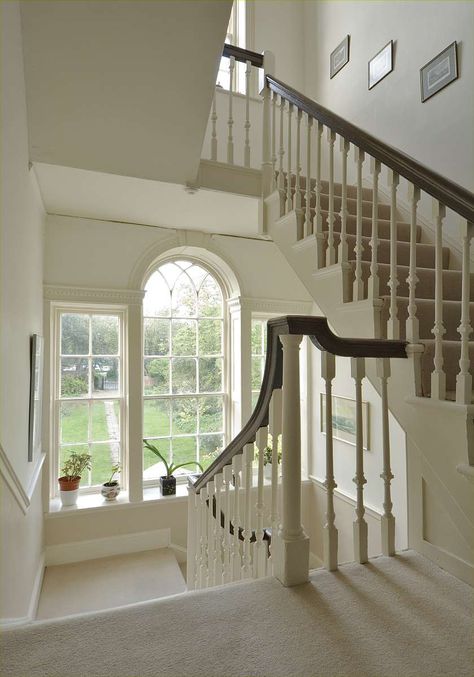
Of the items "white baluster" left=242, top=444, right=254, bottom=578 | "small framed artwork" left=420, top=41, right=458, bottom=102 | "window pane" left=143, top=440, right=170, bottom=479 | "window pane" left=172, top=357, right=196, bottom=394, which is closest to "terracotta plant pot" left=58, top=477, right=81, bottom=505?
"window pane" left=143, top=440, right=170, bottom=479

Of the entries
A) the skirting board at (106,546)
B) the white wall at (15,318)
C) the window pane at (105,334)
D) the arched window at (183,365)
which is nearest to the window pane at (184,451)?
the arched window at (183,365)

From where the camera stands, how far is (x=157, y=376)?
411cm

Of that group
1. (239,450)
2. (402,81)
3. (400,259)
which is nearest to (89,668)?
(239,450)

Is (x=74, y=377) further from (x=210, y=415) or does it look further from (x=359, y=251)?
(x=359, y=251)

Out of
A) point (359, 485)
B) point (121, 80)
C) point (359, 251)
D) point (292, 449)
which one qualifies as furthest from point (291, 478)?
point (121, 80)

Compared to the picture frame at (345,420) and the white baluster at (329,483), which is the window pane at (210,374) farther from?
the white baluster at (329,483)

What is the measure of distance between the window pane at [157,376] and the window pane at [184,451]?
1.73 ft

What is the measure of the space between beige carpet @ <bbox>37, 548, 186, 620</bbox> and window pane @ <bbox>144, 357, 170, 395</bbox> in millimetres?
1458

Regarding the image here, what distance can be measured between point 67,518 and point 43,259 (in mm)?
2203

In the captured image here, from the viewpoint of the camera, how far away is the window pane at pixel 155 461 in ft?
13.3

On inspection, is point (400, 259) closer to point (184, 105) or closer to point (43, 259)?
point (184, 105)

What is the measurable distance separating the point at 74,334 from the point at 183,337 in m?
1.05

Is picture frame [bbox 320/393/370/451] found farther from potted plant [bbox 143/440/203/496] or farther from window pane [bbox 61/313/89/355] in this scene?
window pane [bbox 61/313/89/355]

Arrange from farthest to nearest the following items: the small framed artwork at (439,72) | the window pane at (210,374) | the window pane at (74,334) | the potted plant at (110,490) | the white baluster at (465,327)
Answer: the window pane at (210,374) → the window pane at (74,334) → the potted plant at (110,490) → the small framed artwork at (439,72) → the white baluster at (465,327)
